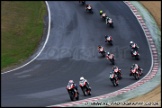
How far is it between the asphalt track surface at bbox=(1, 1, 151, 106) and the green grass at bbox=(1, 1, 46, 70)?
1.30 metres

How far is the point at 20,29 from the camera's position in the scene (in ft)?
139

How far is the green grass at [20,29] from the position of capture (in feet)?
120

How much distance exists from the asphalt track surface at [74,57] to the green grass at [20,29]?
4.27 feet

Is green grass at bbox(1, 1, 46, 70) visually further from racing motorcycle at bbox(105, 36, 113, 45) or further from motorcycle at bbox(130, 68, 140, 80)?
motorcycle at bbox(130, 68, 140, 80)

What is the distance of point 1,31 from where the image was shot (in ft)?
136

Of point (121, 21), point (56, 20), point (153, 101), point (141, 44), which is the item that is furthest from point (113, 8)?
point (153, 101)

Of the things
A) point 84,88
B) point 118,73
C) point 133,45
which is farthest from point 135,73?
point 133,45

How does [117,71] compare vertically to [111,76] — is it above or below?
above

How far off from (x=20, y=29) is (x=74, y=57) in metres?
8.29

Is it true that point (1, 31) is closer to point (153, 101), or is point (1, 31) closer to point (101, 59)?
point (101, 59)

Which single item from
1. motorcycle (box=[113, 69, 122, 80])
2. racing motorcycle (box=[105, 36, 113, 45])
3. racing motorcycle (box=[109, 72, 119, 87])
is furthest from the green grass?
racing motorcycle (box=[109, 72, 119, 87])

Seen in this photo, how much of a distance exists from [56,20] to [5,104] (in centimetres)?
2314

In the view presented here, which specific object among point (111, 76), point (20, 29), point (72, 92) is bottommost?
point (72, 92)

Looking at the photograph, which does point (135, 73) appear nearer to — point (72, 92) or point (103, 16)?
point (72, 92)
